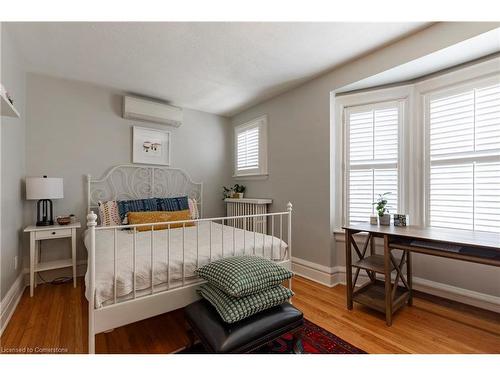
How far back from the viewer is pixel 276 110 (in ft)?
10.7

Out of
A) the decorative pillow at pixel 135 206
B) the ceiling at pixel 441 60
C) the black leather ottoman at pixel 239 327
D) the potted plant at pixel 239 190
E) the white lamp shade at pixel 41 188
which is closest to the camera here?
the black leather ottoman at pixel 239 327

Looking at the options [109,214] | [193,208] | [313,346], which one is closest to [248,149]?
[193,208]

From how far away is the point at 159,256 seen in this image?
1.64m

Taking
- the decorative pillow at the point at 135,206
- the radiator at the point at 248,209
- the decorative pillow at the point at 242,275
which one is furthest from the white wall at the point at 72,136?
the decorative pillow at the point at 242,275

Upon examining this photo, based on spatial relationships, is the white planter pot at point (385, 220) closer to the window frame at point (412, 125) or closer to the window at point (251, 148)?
the window frame at point (412, 125)

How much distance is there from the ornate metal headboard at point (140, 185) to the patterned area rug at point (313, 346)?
232 cm

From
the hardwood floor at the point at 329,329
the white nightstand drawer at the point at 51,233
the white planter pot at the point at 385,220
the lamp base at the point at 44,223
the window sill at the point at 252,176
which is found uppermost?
the window sill at the point at 252,176

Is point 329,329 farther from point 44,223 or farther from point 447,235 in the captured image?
point 44,223

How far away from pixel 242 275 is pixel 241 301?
0.48 feet

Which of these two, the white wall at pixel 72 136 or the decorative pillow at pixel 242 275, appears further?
the white wall at pixel 72 136

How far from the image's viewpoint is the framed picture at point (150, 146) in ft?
10.7

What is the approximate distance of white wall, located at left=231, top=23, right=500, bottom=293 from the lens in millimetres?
2062

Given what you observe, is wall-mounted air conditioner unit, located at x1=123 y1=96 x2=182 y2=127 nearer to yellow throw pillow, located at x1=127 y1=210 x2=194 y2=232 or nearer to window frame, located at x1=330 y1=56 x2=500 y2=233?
yellow throw pillow, located at x1=127 y1=210 x2=194 y2=232

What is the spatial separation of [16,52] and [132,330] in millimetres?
2774
